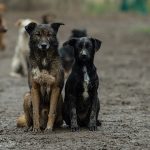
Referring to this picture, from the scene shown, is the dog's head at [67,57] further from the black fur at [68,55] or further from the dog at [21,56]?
the dog at [21,56]

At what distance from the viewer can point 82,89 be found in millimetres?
10164

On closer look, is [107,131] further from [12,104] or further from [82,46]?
[12,104]

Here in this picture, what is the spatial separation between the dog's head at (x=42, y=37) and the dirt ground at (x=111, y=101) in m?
1.19

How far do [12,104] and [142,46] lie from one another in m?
14.3

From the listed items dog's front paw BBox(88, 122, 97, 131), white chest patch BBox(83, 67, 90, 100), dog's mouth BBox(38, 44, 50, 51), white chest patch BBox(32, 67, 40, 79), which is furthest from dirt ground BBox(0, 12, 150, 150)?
dog's mouth BBox(38, 44, 50, 51)

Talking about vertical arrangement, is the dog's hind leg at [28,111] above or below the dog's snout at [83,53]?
below

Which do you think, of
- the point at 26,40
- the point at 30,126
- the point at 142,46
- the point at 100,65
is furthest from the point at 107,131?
the point at 142,46

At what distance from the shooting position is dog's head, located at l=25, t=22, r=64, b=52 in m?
10.0

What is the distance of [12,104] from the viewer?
550 inches

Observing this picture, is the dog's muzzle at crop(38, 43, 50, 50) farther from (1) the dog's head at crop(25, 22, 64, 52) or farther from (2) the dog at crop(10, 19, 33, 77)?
(2) the dog at crop(10, 19, 33, 77)

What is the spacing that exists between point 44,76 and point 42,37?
543 mm

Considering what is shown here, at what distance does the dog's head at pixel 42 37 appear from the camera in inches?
395

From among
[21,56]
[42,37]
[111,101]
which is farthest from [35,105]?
[21,56]

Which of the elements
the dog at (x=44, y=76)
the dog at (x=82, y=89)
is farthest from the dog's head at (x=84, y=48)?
the dog at (x=44, y=76)
